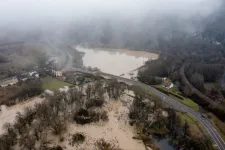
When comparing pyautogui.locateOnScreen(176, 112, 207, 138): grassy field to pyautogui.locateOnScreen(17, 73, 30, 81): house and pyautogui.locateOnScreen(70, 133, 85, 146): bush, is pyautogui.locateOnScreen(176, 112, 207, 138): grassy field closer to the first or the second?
pyautogui.locateOnScreen(70, 133, 85, 146): bush

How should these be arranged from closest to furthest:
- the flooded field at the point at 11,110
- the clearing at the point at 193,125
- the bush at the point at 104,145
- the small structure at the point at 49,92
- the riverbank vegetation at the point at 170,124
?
the bush at the point at 104,145, the riverbank vegetation at the point at 170,124, the clearing at the point at 193,125, the flooded field at the point at 11,110, the small structure at the point at 49,92

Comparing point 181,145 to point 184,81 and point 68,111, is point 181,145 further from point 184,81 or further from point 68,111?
point 184,81

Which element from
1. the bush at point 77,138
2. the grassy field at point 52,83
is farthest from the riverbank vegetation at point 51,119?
the grassy field at point 52,83

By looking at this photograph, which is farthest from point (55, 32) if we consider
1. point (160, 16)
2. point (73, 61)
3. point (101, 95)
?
point (101, 95)

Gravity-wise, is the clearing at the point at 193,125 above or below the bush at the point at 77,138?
above

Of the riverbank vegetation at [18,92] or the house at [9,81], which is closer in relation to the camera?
the riverbank vegetation at [18,92]

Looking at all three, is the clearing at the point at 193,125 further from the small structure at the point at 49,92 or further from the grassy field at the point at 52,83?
the grassy field at the point at 52,83

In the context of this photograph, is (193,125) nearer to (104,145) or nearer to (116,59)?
(104,145)
